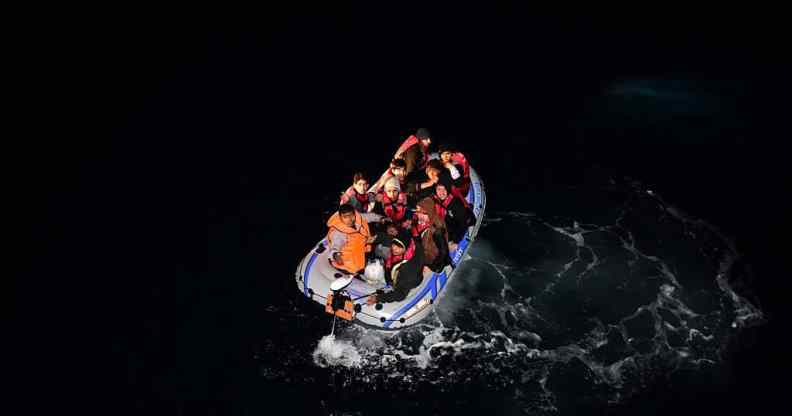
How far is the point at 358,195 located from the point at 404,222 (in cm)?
80

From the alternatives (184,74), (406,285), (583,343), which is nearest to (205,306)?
(406,285)

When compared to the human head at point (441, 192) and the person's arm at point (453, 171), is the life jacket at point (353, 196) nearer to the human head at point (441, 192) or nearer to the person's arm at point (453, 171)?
the human head at point (441, 192)

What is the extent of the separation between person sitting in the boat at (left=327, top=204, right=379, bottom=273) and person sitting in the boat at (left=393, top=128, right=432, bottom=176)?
1.83 metres

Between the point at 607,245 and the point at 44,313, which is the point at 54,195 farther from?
the point at 607,245

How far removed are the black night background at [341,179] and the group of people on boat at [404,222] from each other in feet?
4.28

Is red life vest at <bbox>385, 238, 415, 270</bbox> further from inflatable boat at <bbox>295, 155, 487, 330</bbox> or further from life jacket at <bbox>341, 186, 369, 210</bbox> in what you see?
life jacket at <bbox>341, 186, 369, 210</bbox>

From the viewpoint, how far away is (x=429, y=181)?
8922mm

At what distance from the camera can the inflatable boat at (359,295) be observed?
299 inches

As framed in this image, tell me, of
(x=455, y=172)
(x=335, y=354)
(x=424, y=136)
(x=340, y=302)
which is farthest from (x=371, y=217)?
(x=335, y=354)

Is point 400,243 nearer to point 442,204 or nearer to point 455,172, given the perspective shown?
point 442,204

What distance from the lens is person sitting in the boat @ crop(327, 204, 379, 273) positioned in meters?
7.45

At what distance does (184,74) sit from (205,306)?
8.41 m

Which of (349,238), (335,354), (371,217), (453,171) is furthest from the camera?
(453,171)

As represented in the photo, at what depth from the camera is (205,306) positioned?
28.7 ft
